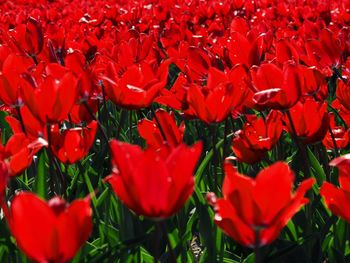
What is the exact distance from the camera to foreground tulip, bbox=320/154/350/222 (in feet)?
4.49

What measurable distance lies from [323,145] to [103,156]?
34.3 inches

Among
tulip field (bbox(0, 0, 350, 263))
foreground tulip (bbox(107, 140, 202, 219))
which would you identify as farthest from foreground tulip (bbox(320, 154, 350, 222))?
foreground tulip (bbox(107, 140, 202, 219))

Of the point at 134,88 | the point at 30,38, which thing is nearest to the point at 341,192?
the point at 134,88

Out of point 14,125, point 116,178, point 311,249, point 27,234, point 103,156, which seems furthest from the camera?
point 103,156

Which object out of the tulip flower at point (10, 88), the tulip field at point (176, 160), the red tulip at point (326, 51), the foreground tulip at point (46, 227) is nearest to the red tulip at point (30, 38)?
the tulip field at point (176, 160)

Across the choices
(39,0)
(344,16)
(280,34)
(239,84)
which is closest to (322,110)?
(239,84)

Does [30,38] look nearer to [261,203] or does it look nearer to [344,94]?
[344,94]

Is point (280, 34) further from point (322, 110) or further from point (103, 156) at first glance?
→ point (322, 110)

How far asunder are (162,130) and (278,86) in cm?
37

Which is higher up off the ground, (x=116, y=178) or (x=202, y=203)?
(x=116, y=178)

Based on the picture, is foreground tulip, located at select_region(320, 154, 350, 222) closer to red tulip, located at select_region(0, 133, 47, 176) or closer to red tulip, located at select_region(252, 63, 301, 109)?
red tulip, located at select_region(252, 63, 301, 109)

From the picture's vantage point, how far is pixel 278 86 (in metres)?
2.04

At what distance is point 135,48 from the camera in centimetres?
294

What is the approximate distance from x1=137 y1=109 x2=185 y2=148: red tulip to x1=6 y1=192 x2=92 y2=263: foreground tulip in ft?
2.53
